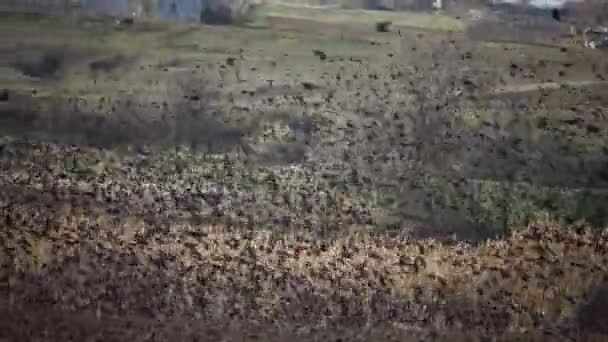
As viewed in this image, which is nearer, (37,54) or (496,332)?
(496,332)

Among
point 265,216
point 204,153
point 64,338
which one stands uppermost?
point 204,153

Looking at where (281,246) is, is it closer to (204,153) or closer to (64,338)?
(204,153)

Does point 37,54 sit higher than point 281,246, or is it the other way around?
point 37,54

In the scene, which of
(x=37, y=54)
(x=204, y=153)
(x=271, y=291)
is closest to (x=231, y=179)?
(x=204, y=153)

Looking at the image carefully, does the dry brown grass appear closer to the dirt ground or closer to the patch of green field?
the dirt ground

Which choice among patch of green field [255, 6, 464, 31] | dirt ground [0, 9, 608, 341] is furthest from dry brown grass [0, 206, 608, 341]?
patch of green field [255, 6, 464, 31]

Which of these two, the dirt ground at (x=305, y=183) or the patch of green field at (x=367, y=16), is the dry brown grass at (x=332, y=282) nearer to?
the dirt ground at (x=305, y=183)

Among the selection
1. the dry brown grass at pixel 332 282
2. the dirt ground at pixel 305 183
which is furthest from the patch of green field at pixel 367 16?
the dry brown grass at pixel 332 282

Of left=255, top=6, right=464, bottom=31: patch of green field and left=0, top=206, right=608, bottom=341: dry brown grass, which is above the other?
left=255, top=6, right=464, bottom=31: patch of green field
